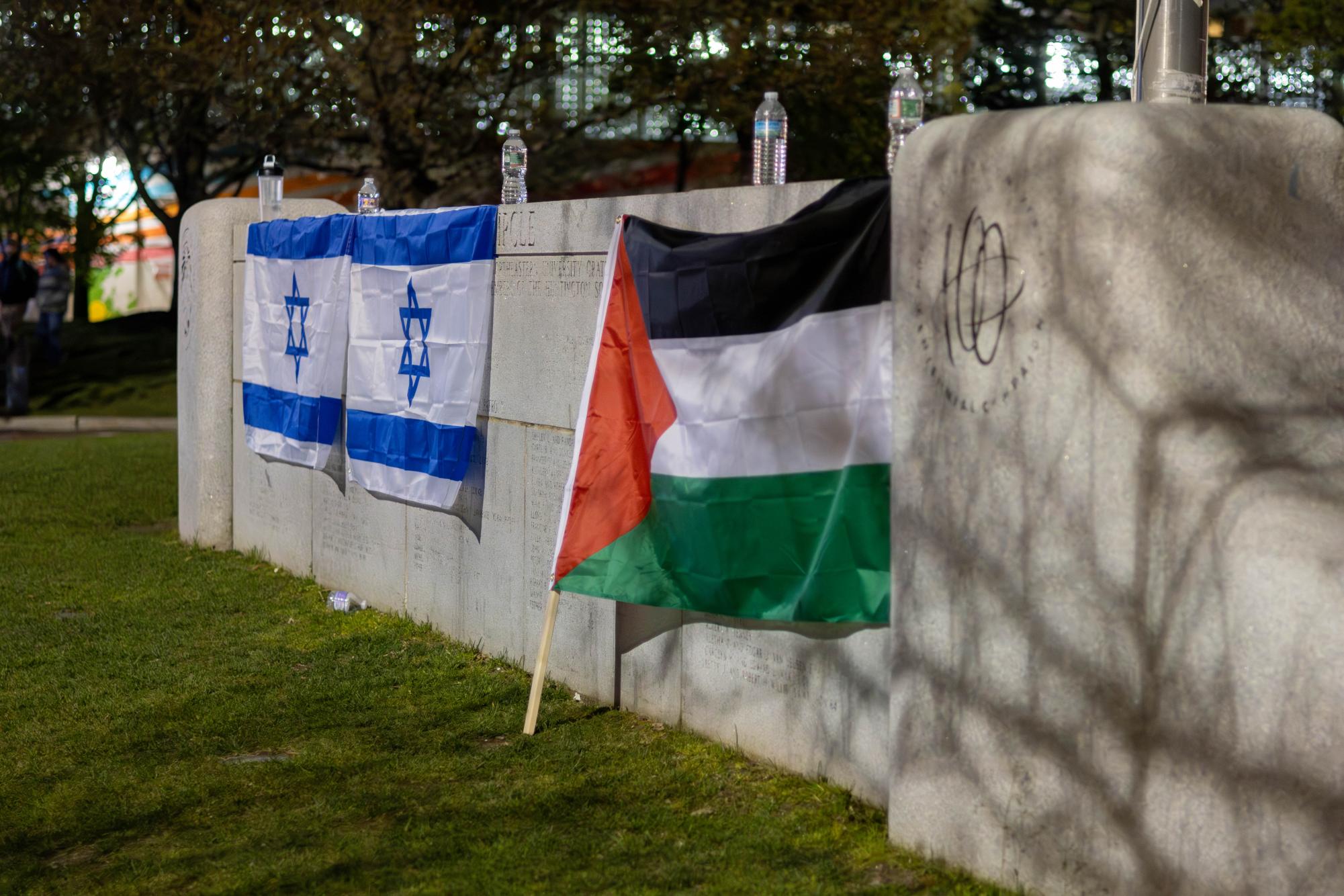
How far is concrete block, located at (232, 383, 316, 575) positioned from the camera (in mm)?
9602

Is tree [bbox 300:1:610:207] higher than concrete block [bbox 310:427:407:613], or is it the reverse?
tree [bbox 300:1:610:207]

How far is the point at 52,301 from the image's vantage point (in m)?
25.0

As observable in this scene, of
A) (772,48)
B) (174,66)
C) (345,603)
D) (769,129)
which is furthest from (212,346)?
(772,48)

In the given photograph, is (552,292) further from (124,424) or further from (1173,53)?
(124,424)

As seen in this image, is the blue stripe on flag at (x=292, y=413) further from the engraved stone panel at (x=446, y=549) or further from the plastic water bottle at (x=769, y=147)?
the plastic water bottle at (x=769, y=147)

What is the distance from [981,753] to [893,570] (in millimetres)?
606

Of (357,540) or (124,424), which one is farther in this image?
A: (124,424)

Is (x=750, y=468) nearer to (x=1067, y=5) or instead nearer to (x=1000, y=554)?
(x=1000, y=554)

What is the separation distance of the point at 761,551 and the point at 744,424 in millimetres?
420

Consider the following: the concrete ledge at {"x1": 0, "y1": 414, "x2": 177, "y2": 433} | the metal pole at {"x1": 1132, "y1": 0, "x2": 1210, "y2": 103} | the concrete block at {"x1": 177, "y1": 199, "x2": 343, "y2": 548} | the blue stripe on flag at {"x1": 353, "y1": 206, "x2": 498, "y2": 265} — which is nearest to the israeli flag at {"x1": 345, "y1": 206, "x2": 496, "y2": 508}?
the blue stripe on flag at {"x1": 353, "y1": 206, "x2": 498, "y2": 265}

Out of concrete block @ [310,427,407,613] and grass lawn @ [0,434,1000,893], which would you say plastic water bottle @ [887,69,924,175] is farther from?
concrete block @ [310,427,407,613]

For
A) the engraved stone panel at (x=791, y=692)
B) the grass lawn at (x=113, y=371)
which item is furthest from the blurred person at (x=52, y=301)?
the engraved stone panel at (x=791, y=692)

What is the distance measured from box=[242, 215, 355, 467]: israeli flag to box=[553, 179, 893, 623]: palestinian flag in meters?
3.15

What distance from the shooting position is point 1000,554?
4.39 m
